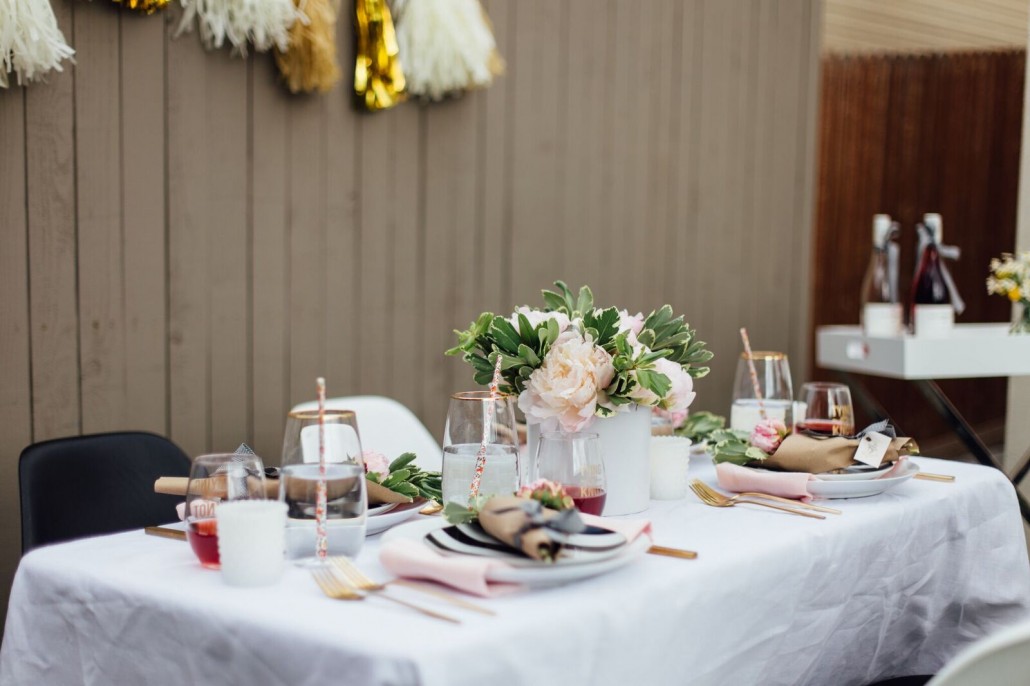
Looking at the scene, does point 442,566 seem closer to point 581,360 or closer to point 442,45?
point 581,360

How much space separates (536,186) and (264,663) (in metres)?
2.33

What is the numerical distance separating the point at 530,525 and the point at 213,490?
349 mm

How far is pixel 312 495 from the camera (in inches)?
43.5

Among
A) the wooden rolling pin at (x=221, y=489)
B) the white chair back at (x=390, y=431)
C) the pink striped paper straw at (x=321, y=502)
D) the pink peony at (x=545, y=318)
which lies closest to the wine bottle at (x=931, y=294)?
the white chair back at (x=390, y=431)

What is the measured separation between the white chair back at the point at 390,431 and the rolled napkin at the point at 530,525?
3.69 feet

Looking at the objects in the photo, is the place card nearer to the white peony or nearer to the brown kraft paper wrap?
the brown kraft paper wrap

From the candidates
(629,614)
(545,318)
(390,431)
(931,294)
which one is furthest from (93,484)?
(931,294)

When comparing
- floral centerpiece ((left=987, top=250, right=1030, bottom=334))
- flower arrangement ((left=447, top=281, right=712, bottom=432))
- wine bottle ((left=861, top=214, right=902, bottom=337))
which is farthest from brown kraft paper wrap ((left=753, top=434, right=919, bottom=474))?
floral centerpiece ((left=987, top=250, right=1030, bottom=334))

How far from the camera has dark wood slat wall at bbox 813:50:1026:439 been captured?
217 inches

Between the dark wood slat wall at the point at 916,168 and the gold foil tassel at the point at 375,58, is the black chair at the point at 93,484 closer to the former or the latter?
the gold foil tassel at the point at 375,58

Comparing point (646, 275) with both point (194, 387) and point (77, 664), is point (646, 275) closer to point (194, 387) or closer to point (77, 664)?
point (194, 387)

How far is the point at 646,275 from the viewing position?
351cm

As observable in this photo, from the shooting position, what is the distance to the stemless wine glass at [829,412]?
1703mm

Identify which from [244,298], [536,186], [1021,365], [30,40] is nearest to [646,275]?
[536,186]
